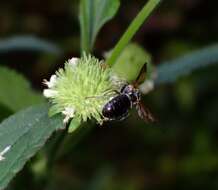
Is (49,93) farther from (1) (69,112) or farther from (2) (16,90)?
(2) (16,90)

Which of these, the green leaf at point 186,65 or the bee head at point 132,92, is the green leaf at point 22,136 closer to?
the bee head at point 132,92

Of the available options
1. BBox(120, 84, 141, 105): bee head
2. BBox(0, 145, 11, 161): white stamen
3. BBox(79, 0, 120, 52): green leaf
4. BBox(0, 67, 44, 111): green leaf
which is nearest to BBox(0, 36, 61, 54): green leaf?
BBox(0, 67, 44, 111): green leaf

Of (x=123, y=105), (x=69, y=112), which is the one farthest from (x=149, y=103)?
(x=69, y=112)

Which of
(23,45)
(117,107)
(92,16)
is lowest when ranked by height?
(117,107)

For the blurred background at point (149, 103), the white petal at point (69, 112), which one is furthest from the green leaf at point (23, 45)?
the white petal at point (69, 112)

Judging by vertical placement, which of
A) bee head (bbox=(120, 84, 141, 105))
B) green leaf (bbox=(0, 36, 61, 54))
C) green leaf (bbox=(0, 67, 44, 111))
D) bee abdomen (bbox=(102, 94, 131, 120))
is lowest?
bee abdomen (bbox=(102, 94, 131, 120))

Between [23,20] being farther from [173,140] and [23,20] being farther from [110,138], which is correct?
[173,140]

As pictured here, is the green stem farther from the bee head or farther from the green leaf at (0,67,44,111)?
the green leaf at (0,67,44,111)
